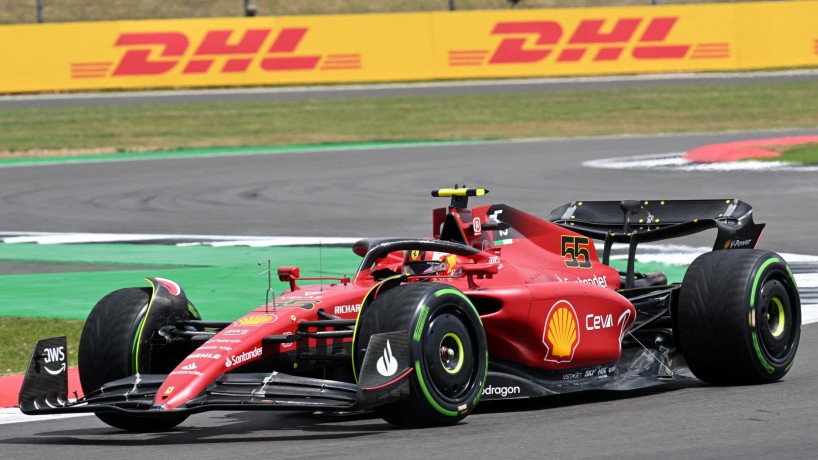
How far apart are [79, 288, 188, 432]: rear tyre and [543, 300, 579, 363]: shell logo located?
6.42ft

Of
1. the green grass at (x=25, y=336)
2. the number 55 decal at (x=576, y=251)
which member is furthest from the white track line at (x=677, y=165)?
the number 55 decal at (x=576, y=251)

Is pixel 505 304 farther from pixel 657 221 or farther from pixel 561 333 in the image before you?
pixel 657 221

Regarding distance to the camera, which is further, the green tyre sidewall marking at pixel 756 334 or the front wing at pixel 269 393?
the green tyre sidewall marking at pixel 756 334

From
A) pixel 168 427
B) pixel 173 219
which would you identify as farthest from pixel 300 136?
pixel 168 427

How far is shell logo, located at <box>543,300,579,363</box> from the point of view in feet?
27.2

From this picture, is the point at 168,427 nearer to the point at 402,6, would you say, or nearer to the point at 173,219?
the point at 173,219

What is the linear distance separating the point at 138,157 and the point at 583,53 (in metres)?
17.9

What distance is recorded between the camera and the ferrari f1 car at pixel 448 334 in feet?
24.5

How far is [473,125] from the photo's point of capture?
3403cm

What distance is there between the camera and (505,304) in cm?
811

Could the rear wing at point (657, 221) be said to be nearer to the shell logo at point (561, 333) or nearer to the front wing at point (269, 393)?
the shell logo at point (561, 333)

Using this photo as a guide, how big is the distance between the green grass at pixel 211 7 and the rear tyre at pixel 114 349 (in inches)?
1716

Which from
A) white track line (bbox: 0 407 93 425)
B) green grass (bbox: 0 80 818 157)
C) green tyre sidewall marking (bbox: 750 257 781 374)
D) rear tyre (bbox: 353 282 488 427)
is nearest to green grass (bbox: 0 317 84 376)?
white track line (bbox: 0 407 93 425)

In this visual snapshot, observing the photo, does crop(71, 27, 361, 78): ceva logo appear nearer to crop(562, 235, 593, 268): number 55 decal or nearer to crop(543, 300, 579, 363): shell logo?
crop(562, 235, 593, 268): number 55 decal
